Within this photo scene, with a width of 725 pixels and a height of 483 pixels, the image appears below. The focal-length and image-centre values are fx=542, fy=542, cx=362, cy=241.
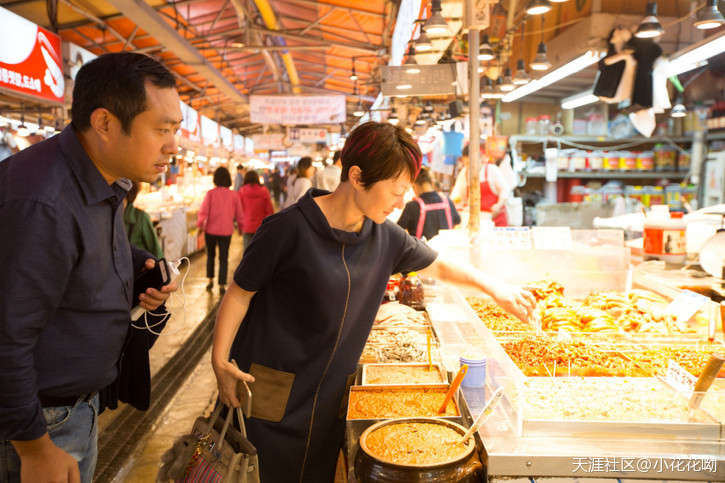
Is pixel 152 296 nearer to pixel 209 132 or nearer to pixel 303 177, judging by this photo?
pixel 303 177

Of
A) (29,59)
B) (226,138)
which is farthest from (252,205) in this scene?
(226,138)

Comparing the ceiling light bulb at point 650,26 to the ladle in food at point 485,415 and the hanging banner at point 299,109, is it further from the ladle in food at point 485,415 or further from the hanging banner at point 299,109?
the hanging banner at point 299,109

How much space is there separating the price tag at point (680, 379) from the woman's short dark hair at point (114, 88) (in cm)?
202

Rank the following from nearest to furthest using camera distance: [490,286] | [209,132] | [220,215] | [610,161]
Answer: [490,286], [220,215], [610,161], [209,132]

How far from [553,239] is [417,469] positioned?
267cm

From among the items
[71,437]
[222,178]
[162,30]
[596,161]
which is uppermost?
[162,30]

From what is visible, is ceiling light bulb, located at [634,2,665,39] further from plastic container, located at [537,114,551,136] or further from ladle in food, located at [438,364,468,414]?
plastic container, located at [537,114,551,136]

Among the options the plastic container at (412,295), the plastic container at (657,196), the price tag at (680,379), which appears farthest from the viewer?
the plastic container at (657,196)

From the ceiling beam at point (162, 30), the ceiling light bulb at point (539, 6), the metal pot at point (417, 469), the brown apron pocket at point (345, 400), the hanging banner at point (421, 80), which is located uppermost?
the ceiling beam at point (162, 30)

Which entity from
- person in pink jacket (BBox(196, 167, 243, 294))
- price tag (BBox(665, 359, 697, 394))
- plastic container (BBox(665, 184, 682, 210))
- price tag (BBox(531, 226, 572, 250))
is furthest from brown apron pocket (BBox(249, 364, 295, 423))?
plastic container (BBox(665, 184, 682, 210))

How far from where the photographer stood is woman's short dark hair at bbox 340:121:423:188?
→ 2014 millimetres

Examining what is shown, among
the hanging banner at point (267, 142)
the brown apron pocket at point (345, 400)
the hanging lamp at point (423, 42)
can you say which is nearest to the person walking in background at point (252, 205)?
the hanging lamp at point (423, 42)

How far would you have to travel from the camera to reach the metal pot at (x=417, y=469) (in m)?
1.55

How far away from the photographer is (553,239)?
3.83 metres
